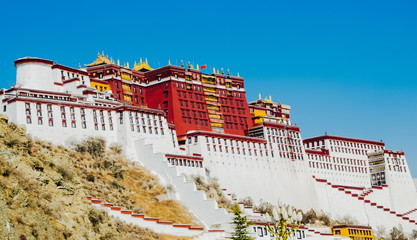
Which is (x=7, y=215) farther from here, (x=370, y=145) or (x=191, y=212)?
(x=370, y=145)

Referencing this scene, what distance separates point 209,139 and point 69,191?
35.3 metres

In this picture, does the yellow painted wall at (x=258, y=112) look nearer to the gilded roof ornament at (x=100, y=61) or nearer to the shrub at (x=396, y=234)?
the gilded roof ornament at (x=100, y=61)

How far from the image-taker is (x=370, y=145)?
127562 millimetres

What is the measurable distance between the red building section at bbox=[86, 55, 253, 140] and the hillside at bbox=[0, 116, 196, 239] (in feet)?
55.7

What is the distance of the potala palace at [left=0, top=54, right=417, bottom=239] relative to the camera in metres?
84.2

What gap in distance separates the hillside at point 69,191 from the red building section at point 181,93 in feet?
55.7

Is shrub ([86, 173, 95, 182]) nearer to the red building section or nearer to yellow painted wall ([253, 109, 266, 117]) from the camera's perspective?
the red building section

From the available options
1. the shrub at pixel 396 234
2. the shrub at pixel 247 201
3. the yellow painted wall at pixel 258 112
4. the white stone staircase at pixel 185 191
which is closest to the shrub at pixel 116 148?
the white stone staircase at pixel 185 191

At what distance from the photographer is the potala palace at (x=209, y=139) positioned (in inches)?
3317

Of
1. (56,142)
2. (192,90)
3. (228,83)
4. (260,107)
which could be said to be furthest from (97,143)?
(260,107)

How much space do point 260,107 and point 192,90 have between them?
19278 millimetres

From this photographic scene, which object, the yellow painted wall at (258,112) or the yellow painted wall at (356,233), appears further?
the yellow painted wall at (258,112)

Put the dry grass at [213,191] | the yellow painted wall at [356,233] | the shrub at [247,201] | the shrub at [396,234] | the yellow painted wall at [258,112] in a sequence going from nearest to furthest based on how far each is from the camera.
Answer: the dry grass at [213,191] < the yellow painted wall at [356,233] < the shrub at [247,201] < the shrub at [396,234] < the yellow painted wall at [258,112]

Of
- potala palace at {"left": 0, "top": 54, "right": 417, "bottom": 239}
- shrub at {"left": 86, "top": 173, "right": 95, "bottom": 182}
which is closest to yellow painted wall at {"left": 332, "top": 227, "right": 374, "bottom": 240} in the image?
potala palace at {"left": 0, "top": 54, "right": 417, "bottom": 239}
